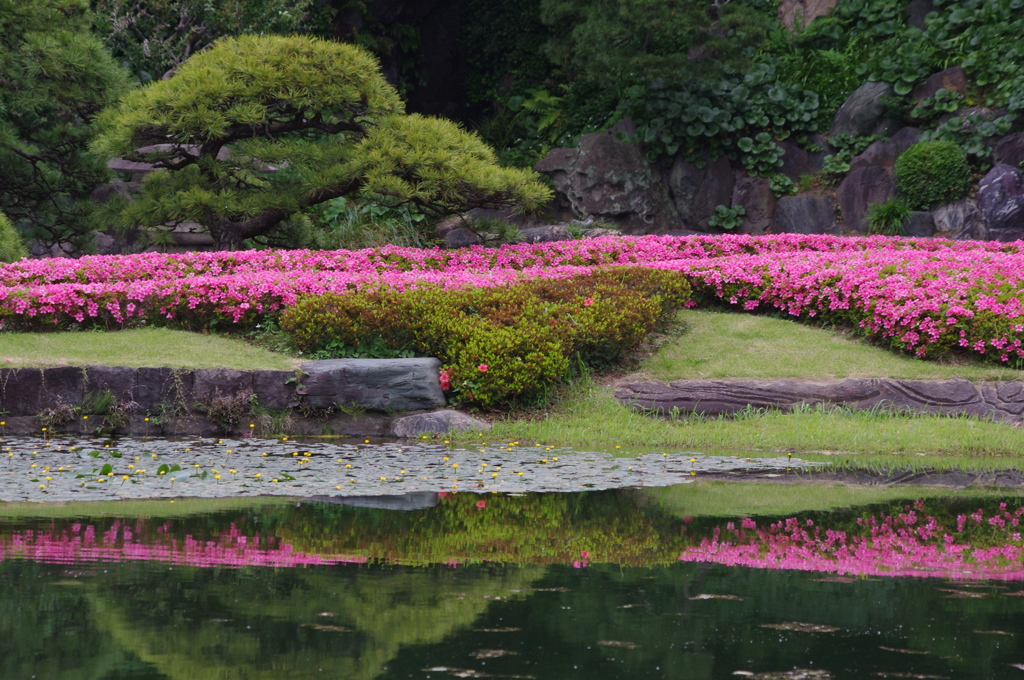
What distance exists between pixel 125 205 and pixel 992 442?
9562mm

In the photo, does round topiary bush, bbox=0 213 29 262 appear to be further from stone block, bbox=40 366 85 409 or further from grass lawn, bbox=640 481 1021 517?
grass lawn, bbox=640 481 1021 517

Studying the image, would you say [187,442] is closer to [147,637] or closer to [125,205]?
[147,637]

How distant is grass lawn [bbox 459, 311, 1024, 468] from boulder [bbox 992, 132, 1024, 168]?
7.42m

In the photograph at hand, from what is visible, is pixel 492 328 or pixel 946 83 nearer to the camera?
pixel 492 328

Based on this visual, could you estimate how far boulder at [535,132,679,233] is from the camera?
16.0m

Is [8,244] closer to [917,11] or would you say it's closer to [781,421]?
[781,421]

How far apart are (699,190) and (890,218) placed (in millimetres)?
3206

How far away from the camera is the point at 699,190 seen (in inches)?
640

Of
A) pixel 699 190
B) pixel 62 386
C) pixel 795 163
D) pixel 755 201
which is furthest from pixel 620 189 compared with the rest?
pixel 62 386

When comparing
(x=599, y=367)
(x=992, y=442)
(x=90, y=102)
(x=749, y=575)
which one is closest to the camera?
(x=749, y=575)

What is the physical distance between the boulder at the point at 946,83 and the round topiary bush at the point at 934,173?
1.40m

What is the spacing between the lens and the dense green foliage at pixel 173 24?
1539cm

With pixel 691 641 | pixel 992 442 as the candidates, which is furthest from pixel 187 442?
pixel 992 442

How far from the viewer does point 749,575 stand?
3242 millimetres
